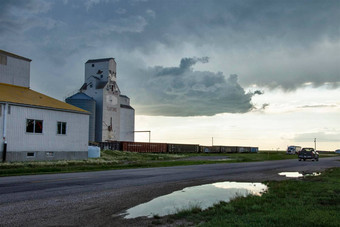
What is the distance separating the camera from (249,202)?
10.3 meters

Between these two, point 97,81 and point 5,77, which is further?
point 97,81

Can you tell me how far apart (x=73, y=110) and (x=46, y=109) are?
11.1 feet

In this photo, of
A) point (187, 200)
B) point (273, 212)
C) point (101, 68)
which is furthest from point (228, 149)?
point (273, 212)

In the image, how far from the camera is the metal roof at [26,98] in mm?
31667

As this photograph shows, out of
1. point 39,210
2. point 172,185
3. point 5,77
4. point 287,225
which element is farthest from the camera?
point 5,77

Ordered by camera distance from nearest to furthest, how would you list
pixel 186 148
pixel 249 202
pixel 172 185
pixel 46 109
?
pixel 249 202
pixel 172 185
pixel 46 109
pixel 186 148

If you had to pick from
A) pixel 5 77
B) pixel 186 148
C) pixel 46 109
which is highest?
pixel 5 77

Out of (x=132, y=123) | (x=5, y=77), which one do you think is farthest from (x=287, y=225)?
(x=132, y=123)

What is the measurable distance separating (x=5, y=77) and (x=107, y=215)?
33318mm

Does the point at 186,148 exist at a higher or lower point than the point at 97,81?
lower

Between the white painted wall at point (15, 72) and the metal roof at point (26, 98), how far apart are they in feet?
2.57

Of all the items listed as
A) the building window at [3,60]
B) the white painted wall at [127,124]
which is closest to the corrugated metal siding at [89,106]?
the white painted wall at [127,124]

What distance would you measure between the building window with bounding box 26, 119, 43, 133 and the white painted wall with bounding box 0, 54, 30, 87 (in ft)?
23.9

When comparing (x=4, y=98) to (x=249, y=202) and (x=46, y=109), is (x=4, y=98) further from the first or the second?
(x=249, y=202)
